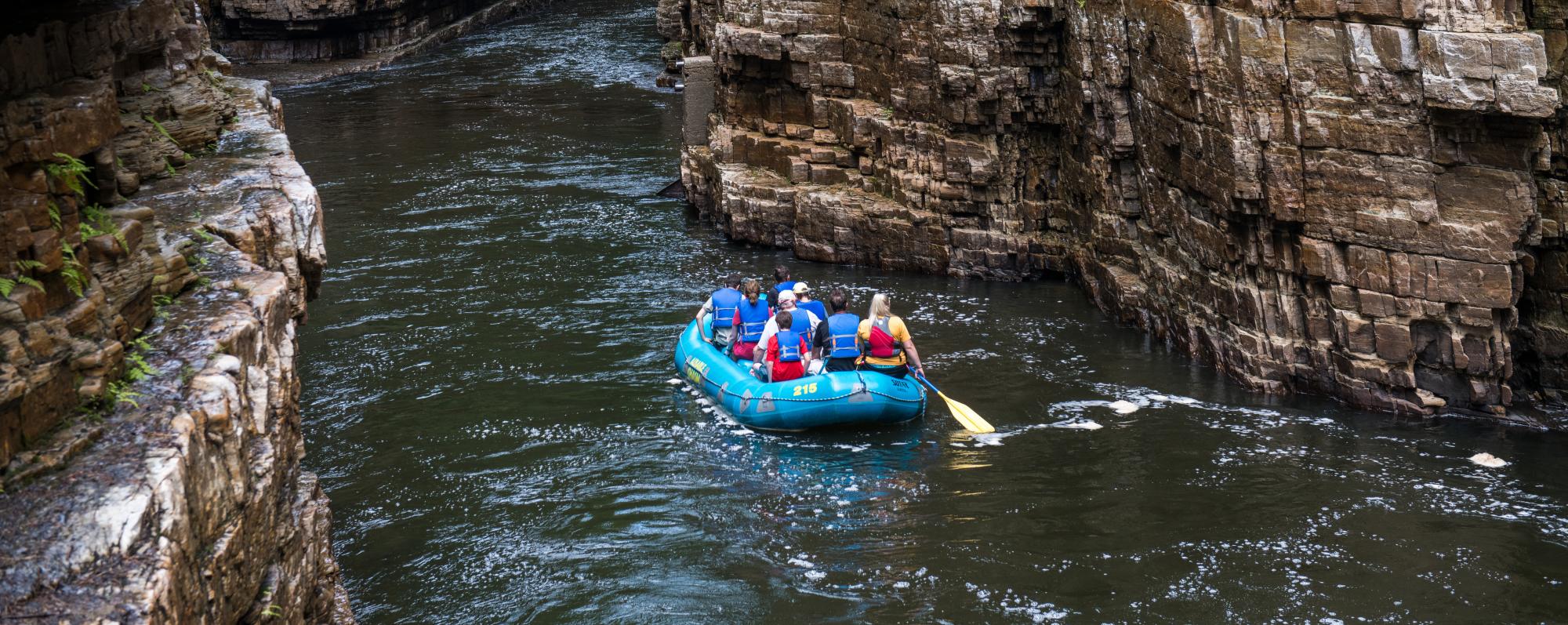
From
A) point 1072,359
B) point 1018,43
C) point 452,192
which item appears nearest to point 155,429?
point 1072,359

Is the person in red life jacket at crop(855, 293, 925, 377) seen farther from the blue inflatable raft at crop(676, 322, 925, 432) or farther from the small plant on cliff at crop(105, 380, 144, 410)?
the small plant on cliff at crop(105, 380, 144, 410)

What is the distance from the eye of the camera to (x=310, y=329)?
1741cm

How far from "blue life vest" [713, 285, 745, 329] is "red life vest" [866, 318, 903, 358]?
1.80 metres

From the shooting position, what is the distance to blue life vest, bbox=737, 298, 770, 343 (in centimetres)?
1471

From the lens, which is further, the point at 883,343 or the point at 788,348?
the point at 883,343

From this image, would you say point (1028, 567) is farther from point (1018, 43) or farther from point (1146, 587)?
point (1018, 43)

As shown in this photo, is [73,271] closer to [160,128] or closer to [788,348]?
[160,128]

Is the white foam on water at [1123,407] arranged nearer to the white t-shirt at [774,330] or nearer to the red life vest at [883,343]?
the red life vest at [883,343]

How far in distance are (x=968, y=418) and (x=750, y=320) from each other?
104 inches

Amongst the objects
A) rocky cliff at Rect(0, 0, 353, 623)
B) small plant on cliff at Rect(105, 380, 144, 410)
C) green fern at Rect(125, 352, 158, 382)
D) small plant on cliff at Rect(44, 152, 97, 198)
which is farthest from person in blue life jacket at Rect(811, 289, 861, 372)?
small plant on cliff at Rect(105, 380, 144, 410)

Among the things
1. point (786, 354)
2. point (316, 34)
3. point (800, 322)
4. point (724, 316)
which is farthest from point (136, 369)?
point (316, 34)

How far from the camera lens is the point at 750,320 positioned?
14758mm

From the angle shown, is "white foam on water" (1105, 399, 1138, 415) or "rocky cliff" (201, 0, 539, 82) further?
"rocky cliff" (201, 0, 539, 82)

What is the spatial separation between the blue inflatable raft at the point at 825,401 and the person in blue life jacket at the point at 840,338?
1.58 feet
